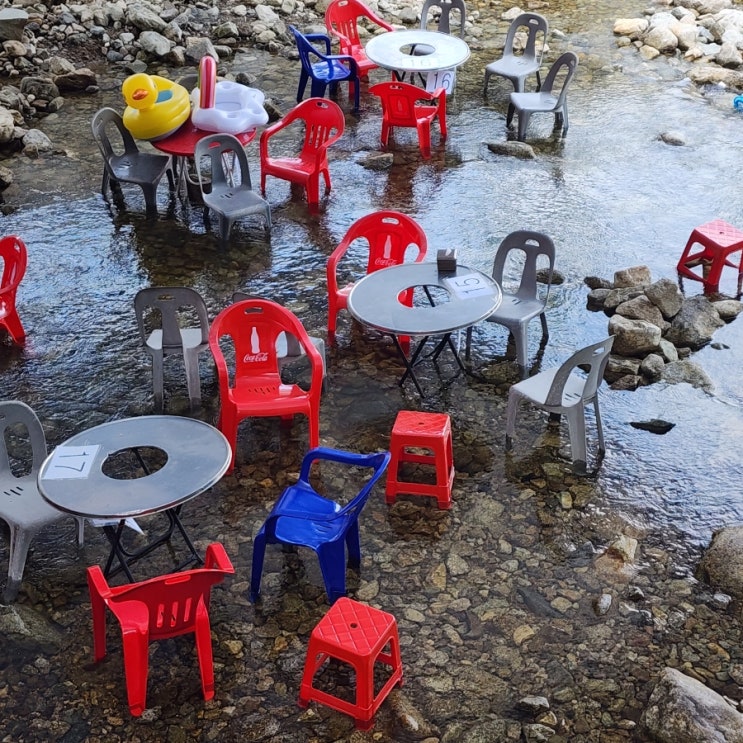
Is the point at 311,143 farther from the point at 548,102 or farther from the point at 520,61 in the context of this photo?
the point at 520,61

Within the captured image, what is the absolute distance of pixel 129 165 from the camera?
32.2 feet

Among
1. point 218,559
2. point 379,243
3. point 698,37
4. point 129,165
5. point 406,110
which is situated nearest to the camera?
point 218,559

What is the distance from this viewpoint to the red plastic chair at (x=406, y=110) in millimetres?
10594

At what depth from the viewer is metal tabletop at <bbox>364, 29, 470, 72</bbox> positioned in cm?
1152

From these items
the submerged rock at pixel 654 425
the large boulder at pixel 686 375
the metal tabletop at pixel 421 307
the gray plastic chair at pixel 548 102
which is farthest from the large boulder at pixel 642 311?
the gray plastic chair at pixel 548 102

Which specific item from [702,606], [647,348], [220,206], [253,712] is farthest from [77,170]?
[702,606]

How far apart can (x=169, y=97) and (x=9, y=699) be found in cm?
653

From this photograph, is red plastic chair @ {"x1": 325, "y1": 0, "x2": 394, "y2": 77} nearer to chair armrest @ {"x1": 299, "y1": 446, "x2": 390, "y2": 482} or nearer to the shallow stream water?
the shallow stream water

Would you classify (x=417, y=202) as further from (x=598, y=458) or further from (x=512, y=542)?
(x=512, y=542)

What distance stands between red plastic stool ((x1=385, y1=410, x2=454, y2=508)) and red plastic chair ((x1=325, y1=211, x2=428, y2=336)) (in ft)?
5.33

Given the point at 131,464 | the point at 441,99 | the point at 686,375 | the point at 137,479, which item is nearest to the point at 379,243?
the point at 686,375

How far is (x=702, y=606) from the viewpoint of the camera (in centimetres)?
526

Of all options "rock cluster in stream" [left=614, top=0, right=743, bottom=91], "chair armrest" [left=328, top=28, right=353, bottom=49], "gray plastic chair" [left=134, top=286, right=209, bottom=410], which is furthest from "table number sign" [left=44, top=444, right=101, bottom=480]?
"rock cluster in stream" [left=614, top=0, right=743, bottom=91]

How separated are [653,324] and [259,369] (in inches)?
131
